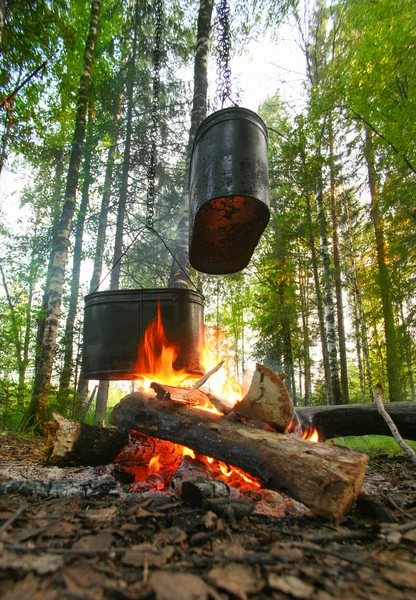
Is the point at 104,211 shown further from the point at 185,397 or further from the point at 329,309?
the point at 185,397

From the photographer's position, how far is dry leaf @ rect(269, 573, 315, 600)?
1007mm

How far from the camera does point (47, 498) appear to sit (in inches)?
79.5

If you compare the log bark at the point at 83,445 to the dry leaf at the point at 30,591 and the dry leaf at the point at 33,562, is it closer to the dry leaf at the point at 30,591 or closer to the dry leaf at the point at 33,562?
the dry leaf at the point at 33,562

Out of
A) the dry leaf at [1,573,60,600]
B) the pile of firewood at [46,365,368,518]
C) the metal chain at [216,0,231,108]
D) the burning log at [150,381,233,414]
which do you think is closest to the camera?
the dry leaf at [1,573,60,600]

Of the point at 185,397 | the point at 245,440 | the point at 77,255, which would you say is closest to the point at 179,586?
the point at 245,440

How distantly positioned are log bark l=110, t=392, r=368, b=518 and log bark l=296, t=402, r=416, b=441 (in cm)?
169

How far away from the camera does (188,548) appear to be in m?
1.33

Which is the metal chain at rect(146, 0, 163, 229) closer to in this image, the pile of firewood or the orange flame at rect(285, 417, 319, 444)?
the pile of firewood

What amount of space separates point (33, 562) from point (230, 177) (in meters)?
2.32

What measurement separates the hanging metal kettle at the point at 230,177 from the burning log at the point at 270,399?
1245mm

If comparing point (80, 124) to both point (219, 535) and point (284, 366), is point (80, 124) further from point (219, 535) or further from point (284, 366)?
point (284, 366)

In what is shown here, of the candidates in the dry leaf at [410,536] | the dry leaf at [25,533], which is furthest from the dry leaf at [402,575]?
the dry leaf at [25,533]

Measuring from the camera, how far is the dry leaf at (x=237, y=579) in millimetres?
1013

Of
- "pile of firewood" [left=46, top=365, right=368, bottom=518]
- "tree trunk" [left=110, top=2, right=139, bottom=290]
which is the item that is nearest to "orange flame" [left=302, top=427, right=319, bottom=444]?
"pile of firewood" [left=46, top=365, right=368, bottom=518]
